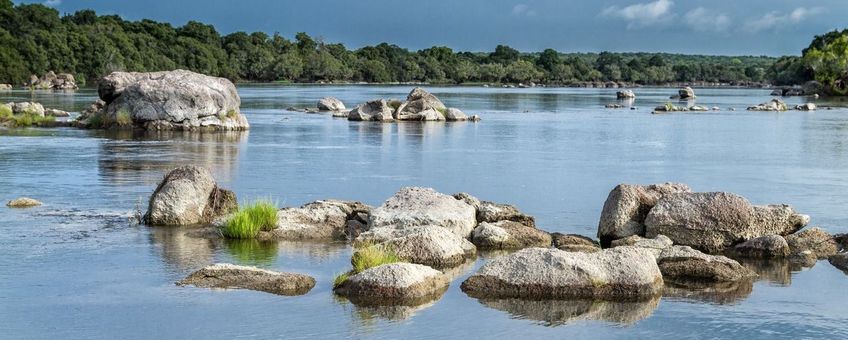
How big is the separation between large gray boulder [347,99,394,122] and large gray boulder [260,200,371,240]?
121ft

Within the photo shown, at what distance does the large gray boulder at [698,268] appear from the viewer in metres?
15.3

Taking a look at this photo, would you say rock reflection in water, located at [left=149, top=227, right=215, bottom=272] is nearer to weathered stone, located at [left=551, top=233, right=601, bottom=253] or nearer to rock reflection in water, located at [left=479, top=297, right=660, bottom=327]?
rock reflection in water, located at [left=479, top=297, right=660, bottom=327]

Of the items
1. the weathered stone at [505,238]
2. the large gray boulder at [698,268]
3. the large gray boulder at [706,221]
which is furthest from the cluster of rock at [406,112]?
the large gray boulder at [698,268]

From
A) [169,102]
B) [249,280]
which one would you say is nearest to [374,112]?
[169,102]

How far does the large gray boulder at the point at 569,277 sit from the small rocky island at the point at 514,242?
1 cm

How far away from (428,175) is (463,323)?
15223 millimetres

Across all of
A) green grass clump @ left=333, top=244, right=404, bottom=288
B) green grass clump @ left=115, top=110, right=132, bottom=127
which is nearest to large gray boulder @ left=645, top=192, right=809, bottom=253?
green grass clump @ left=333, top=244, right=404, bottom=288

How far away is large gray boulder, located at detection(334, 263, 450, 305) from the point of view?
1368cm

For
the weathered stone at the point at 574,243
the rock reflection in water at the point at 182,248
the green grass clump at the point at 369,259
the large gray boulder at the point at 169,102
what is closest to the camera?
the green grass clump at the point at 369,259

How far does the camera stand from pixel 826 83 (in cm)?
13462

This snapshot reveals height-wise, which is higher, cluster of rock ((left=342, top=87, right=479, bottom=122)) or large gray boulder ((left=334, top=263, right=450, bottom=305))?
cluster of rock ((left=342, top=87, right=479, bottom=122))

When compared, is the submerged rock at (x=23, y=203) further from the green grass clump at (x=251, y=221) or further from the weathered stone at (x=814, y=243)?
the weathered stone at (x=814, y=243)

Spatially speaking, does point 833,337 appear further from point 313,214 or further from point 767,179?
point 767,179

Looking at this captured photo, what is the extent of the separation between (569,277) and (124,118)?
114ft
